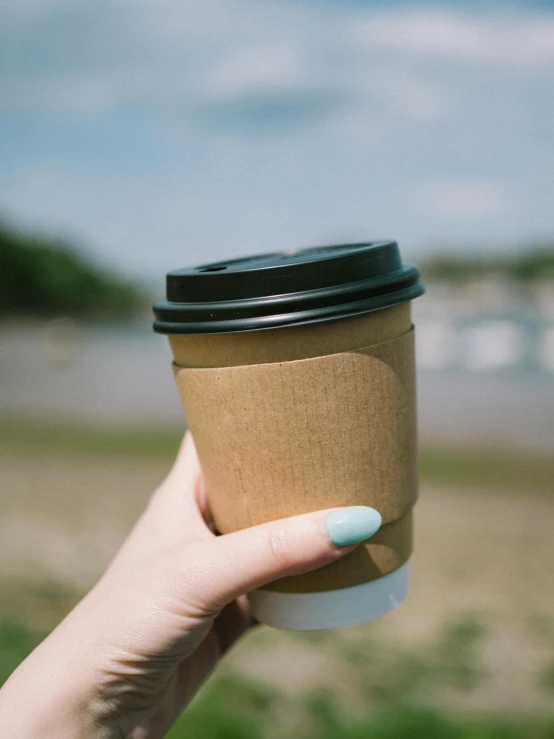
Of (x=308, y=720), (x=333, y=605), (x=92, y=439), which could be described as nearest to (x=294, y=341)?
(x=333, y=605)

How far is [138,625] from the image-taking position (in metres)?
1.44

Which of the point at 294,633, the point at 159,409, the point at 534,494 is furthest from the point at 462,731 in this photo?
the point at 159,409

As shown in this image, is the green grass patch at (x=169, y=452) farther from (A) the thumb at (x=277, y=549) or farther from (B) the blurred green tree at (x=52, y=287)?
(B) the blurred green tree at (x=52, y=287)

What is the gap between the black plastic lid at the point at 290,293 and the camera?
1299 mm

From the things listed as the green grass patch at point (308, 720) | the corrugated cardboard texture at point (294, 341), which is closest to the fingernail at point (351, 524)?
the corrugated cardboard texture at point (294, 341)

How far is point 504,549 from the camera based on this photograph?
5098mm

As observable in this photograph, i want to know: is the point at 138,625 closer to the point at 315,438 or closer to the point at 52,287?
the point at 315,438

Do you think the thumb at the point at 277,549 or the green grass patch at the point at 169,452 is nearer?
the thumb at the point at 277,549

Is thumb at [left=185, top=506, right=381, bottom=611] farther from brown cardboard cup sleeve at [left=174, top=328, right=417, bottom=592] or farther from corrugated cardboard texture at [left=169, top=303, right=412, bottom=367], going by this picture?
corrugated cardboard texture at [left=169, top=303, right=412, bottom=367]

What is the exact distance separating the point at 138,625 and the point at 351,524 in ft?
1.60

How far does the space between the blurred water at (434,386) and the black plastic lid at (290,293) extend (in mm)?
6960

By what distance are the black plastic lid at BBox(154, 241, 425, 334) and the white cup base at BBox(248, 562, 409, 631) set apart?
23.9 inches

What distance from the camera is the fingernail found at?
4.47 ft

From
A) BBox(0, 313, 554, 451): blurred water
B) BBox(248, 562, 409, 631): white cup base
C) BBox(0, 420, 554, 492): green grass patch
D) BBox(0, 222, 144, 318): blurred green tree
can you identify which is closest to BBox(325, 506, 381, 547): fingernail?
BBox(248, 562, 409, 631): white cup base
